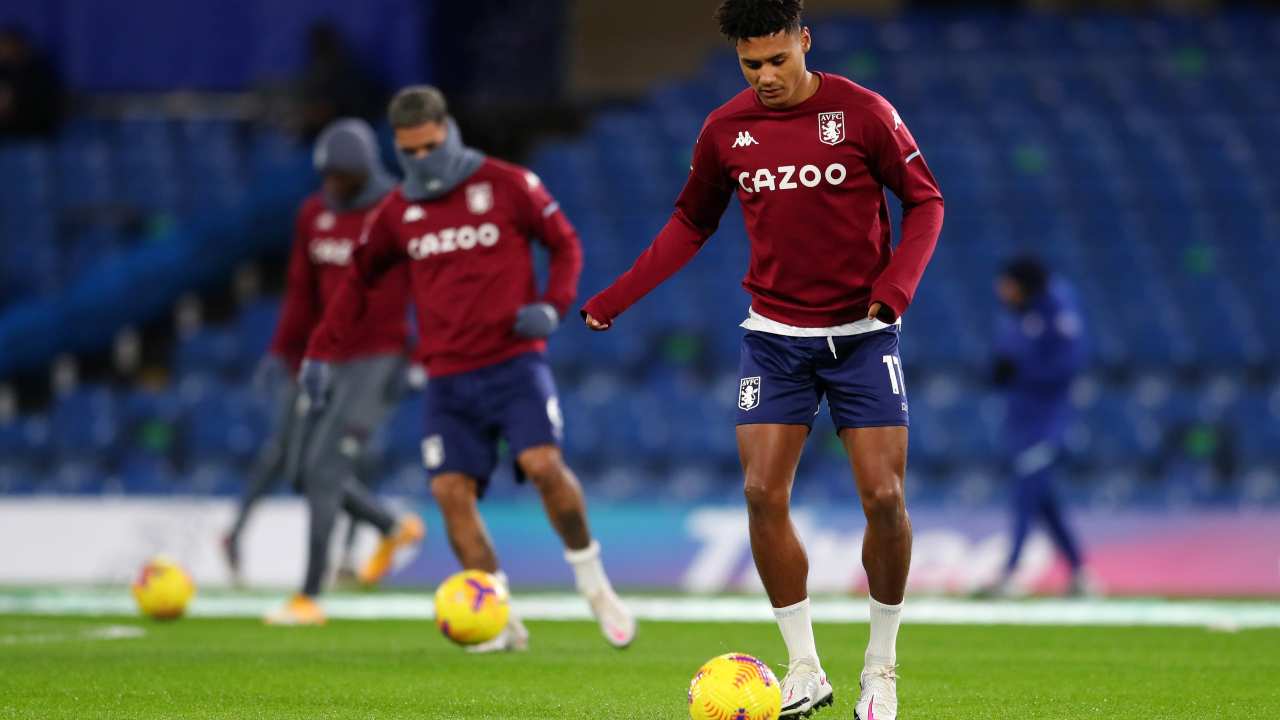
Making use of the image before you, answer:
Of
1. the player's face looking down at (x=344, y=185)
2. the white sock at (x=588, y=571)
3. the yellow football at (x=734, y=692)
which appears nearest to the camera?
the yellow football at (x=734, y=692)

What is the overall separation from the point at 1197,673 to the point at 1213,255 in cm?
1012

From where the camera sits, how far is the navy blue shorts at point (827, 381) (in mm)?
5648

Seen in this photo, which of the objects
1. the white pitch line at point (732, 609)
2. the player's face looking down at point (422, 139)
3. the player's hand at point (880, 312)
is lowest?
the white pitch line at point (732, 609)

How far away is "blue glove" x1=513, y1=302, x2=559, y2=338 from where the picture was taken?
7535 mm

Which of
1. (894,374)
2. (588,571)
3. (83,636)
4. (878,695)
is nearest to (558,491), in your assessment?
(588,571)

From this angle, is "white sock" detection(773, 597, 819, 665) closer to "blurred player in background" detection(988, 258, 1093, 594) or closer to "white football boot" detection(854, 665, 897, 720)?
"white football boot" detection(854, 665, 897, 720)

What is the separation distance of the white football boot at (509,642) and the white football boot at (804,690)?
2.40 metres

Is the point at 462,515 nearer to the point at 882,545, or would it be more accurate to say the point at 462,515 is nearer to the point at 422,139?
the point at 422,139

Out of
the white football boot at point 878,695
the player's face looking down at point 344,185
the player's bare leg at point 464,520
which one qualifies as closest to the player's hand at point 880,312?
the white football boot at point 878,695

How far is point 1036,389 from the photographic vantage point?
40.6 feet

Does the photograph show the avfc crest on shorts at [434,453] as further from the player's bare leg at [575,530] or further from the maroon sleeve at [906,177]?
the maroon sleeve at [906,177]

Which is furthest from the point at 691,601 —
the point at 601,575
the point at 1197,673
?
the point at 1197,673

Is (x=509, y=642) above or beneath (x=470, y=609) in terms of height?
beneath

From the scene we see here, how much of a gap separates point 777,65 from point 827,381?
98 centimetres
